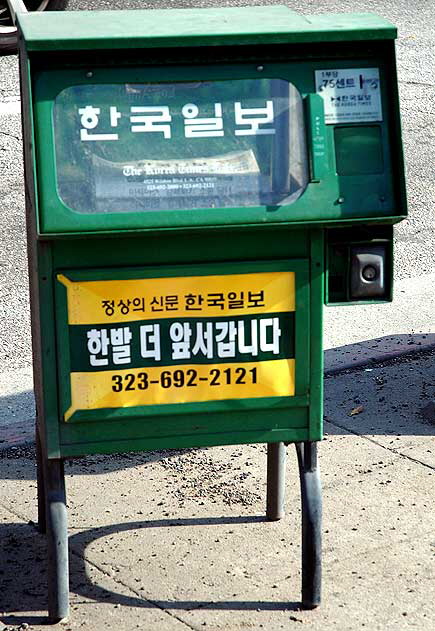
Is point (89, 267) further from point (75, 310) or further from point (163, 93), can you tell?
point (163, 93)

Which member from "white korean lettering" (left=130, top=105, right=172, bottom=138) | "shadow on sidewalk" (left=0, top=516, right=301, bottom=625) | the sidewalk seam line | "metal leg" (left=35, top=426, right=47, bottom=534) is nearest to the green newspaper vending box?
"white korean lettering" (left=130, top=105, right=172, bottom=138)

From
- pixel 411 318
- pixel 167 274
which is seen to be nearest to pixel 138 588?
Answer: pixel 167 274

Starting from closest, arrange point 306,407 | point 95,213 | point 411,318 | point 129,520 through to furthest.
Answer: point 95,213 < point 306,407 < point 129,520 < point 411,318

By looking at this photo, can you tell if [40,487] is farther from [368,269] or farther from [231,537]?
[368,269]

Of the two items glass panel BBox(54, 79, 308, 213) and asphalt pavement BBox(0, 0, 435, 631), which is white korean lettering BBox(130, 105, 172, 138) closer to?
glass panel BBox(54, 79, 308, 213)

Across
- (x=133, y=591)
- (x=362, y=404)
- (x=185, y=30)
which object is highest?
(x=185, y=30)

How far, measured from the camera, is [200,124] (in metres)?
3.34

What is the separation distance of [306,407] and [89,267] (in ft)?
2.75

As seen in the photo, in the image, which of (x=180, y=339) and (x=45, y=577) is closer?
(x=180, y=339)

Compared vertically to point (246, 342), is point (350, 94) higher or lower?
higher

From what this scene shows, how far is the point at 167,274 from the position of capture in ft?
11.3

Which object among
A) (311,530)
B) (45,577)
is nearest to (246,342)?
(311,530)

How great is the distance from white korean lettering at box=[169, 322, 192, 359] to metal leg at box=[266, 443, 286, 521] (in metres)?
0.74

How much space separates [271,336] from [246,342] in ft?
0.27
